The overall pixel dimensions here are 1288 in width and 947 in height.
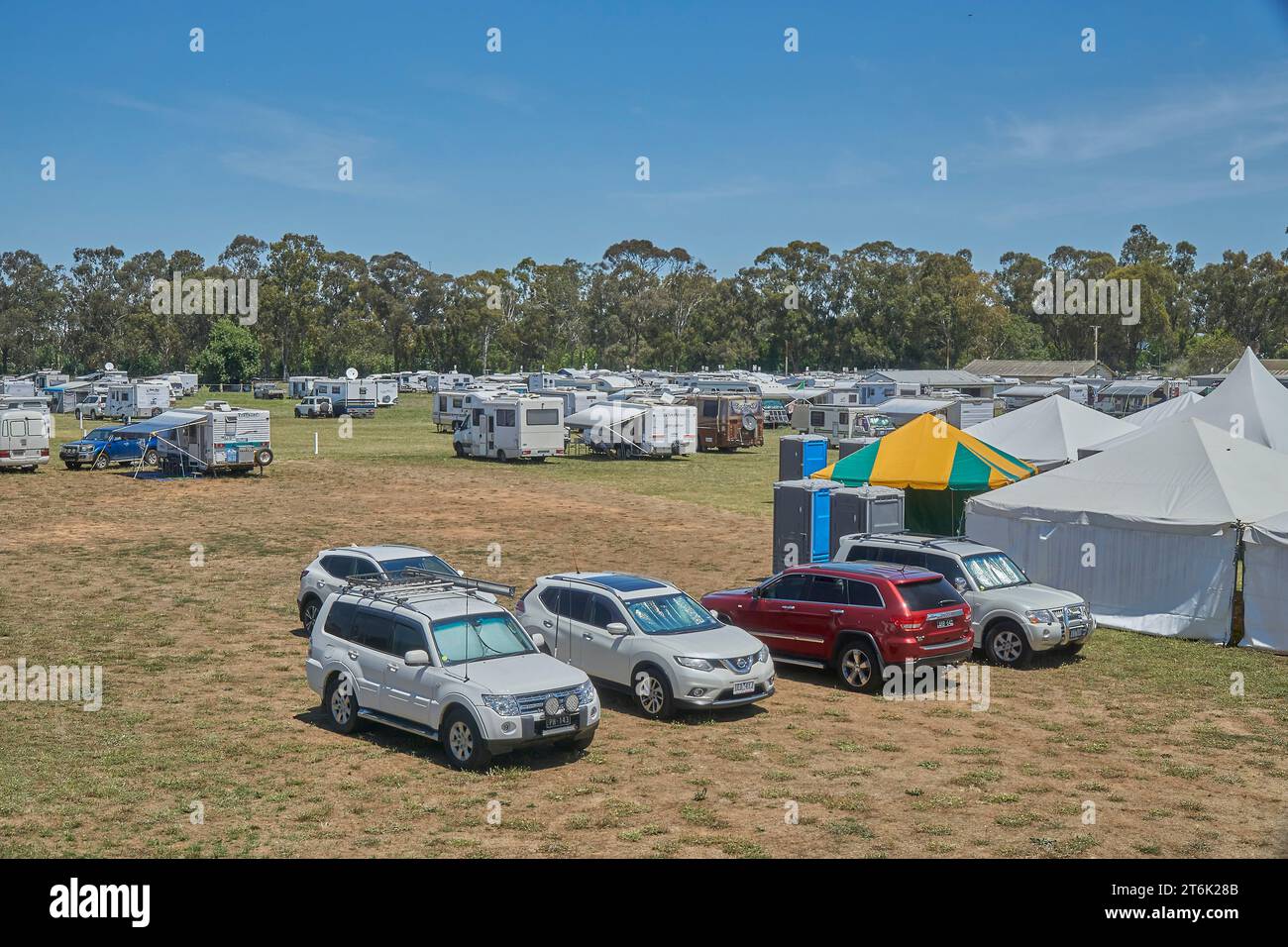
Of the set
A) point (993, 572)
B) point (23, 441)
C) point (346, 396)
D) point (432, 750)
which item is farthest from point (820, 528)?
point (346, 396)

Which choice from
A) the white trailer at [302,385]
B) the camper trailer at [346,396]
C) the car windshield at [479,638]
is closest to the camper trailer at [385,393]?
the white trailer at [302,385]

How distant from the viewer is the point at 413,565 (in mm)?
18906

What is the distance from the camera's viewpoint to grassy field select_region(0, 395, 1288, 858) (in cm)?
1066

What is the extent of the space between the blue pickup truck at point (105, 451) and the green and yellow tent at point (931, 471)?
31058 mm

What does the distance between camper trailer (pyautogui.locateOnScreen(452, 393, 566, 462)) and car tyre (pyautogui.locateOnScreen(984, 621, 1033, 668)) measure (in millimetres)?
35116

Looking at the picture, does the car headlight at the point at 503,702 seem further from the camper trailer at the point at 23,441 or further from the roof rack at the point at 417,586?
the camper trailer at the point at 23,441

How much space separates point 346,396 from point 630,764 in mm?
73642

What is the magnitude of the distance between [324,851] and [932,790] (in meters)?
5.99

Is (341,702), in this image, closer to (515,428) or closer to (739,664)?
(739,664)

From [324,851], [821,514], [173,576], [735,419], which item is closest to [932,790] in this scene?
[324,851]

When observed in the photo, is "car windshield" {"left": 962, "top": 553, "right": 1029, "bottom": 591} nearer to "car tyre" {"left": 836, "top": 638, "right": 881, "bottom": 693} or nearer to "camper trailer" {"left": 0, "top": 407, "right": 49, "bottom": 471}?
"car tyre" {"left": 836, "top": 638, "right": 881, "bottom": 693}

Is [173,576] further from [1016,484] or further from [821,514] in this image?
[1016,484]

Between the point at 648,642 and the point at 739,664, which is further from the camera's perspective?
the point at 648,642

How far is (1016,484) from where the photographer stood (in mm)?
22625
